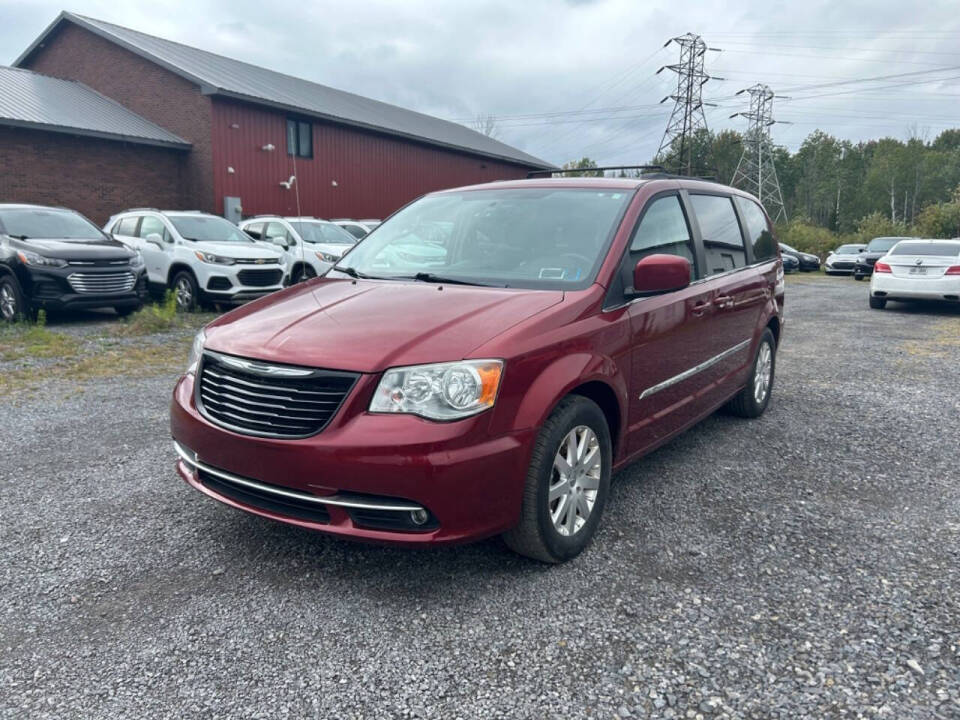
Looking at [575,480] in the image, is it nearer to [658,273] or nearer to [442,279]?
[658,273]

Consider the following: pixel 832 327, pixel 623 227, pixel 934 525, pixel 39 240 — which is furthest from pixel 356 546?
pixel 832 327

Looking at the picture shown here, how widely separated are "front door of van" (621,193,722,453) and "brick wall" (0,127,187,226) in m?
19.9

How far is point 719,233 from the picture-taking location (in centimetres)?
484

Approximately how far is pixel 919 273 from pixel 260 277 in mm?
12164

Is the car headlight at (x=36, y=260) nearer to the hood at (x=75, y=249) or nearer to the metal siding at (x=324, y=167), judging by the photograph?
the hood at (x=75, y=249)

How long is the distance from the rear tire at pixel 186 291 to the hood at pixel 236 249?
496 millimetres

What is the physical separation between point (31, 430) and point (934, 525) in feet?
19.1

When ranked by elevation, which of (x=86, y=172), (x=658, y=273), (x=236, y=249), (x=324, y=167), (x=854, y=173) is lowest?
(x=658, y=273)

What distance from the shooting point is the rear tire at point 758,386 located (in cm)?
548

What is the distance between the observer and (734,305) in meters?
4.79

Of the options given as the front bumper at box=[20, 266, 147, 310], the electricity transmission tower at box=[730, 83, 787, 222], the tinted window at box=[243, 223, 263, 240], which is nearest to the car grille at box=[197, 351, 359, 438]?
the front bumper at box=[20, 266, 147, 310]

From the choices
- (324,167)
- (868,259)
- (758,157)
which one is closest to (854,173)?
(758,157)

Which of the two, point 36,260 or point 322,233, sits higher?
point 322,233

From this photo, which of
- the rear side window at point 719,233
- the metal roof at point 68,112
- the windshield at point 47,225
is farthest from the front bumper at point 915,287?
the metal roof at point 68,112
